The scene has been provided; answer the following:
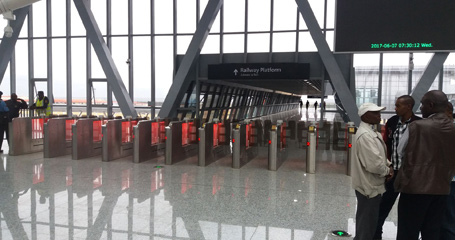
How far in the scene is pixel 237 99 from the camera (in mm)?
19531

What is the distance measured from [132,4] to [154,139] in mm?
7526

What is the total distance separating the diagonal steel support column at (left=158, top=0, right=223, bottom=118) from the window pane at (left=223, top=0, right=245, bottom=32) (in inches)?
93.1

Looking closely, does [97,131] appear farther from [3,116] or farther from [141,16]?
[141,16]

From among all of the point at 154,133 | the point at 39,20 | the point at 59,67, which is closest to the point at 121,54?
the point at 59,67

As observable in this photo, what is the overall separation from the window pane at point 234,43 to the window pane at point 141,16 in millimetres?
3239

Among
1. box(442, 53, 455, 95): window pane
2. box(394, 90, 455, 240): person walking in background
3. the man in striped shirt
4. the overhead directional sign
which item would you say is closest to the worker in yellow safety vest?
the overhead directional sign

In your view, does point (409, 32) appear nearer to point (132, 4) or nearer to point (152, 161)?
point (152, 161)

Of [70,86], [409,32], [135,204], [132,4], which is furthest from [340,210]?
[70,86]

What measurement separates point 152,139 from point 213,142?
1647mm

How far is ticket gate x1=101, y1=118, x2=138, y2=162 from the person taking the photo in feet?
28.6

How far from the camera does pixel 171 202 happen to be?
5289mm

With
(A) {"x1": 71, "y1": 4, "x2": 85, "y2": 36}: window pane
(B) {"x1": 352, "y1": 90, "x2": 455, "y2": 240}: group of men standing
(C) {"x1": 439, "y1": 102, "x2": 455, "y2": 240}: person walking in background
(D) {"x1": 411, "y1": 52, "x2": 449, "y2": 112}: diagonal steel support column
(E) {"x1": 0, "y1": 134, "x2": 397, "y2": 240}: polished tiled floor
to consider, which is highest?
(A) {"x1": 71, "y1": 4, "x2": 85, "y2": 36}: window pane

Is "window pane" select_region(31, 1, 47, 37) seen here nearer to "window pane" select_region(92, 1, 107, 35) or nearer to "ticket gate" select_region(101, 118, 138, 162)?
"window pane" select_region(92, 1, 107, 35)

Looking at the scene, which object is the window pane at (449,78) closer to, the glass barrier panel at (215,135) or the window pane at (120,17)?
the glass barrier panel at (215,135)
